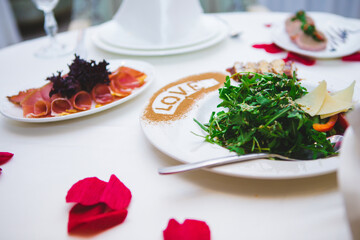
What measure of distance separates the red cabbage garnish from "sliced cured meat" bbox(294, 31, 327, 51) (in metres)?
0.82

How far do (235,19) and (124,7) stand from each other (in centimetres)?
74

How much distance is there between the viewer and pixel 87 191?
0.55 m

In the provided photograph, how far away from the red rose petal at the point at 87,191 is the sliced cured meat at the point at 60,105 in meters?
0.32

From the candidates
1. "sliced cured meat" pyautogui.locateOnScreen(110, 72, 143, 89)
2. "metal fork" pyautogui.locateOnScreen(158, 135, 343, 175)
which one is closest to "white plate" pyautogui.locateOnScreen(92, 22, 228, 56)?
"sliced cured meat" pyautogui.locateOnScreen(110, 72, 143, 89)

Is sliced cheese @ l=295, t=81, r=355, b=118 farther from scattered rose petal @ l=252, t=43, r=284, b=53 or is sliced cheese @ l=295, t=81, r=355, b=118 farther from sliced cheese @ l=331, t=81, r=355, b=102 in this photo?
scattered rose petal @ l=252, t=43, r=284, b=53

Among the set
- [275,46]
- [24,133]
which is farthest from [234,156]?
[275,46]

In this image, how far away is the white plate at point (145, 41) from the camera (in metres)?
1.24

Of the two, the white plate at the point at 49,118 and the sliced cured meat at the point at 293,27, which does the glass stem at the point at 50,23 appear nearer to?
the white plate at the point at 49,118

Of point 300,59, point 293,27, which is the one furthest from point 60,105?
point 293,27

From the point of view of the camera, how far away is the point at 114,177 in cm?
58

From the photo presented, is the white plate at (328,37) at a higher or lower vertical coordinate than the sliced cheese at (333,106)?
lower

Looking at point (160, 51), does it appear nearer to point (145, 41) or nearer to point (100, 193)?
point (145, 41)

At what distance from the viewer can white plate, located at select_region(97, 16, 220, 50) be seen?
1243 mm

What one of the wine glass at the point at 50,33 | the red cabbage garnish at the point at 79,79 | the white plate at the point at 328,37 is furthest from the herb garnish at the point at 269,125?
the wine glass at the point at 50,33
